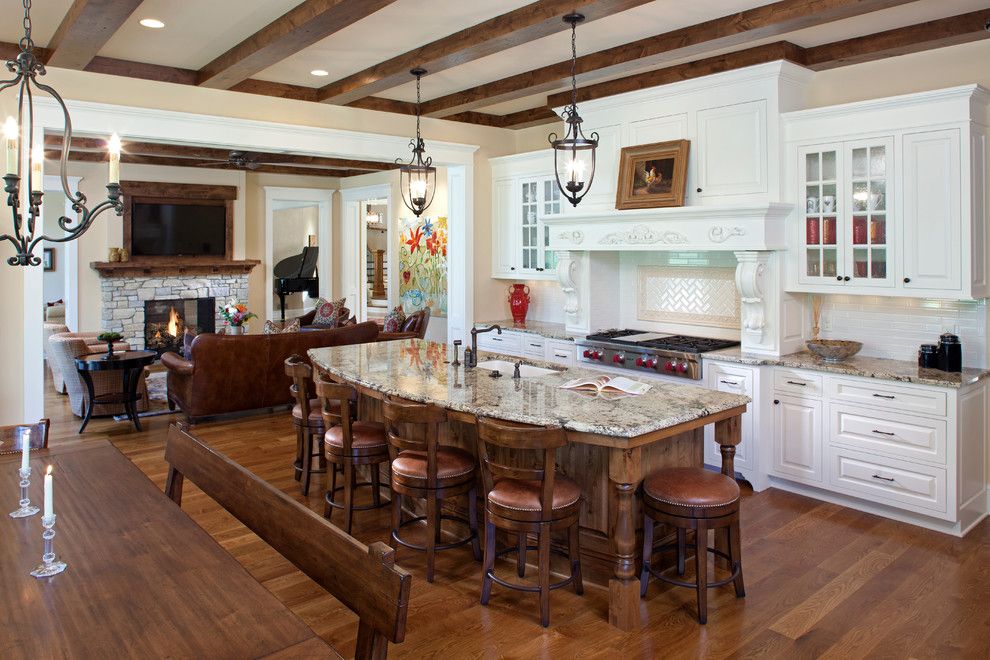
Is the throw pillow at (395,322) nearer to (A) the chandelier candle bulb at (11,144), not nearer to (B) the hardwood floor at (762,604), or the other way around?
(B) the hardwood floor at (762,604)

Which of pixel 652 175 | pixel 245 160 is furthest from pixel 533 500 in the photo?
pixel 245 160

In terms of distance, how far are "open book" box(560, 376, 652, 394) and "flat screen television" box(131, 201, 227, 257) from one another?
27.7 ft

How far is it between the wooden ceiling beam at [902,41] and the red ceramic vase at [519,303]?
10.8 ft

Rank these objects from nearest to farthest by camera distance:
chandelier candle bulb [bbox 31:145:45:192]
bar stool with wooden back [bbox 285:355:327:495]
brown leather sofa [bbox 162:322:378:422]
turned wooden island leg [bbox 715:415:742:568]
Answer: chandelier candle bulb [bbox 31:145:45:192] → turned wooden island leg [bbox 715:415:742:568] → bar stool with wooden back [bbox 285:355:327:495] → brown leather sofa [bbox 162:322:378:422]

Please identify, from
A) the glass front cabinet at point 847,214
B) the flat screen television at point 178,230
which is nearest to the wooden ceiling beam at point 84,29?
the glass front cabinet at point 847,214

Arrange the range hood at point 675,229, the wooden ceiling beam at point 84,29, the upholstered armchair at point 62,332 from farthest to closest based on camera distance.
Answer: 1. the upholstered armchair at point 62,332
2. the range hood at point 675,229
3. the wooden ceiling beam at point 84,29

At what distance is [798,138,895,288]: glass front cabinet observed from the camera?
4551 mm

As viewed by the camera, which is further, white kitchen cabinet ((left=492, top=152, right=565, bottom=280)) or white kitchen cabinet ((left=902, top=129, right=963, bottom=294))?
white kitchen cabinet ((left=492, top=152, right=565, bottom=280))

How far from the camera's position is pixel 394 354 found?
498 cm

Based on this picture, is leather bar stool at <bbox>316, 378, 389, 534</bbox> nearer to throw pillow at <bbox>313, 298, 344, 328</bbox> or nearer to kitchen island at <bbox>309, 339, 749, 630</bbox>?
kitchen island at <bbox>309, 339, 749, 630</bbox>

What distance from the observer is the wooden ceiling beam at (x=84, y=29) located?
12.5ft

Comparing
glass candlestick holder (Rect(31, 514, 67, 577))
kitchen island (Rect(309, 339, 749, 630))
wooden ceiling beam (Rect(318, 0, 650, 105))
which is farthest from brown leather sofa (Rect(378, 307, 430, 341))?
glass candlestick holder (Rect(31, 514, 67, 577))

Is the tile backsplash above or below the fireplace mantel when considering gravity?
below

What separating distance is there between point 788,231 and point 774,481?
1667mm
